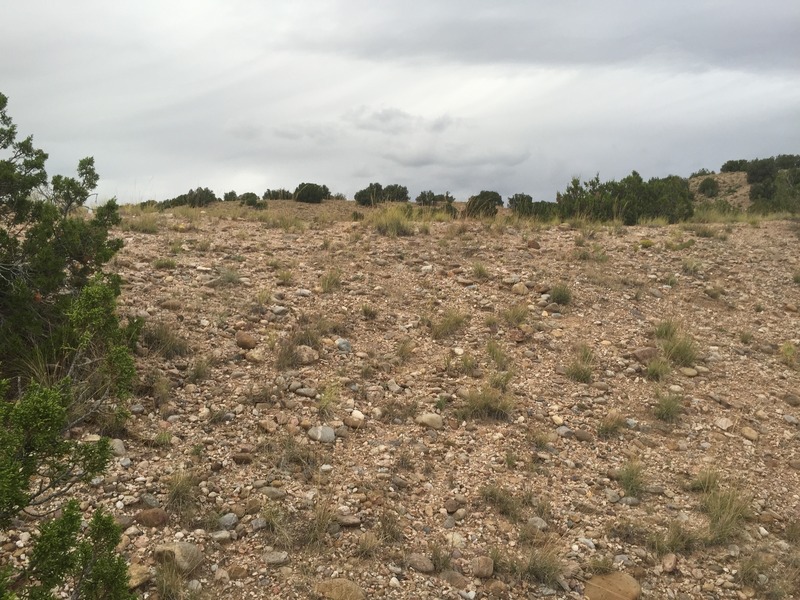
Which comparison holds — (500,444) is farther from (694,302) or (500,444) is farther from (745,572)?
(694,302)

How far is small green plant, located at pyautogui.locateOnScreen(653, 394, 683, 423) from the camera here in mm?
6449

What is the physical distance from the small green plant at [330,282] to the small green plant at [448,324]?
1611mm

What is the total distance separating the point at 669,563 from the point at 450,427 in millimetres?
2242

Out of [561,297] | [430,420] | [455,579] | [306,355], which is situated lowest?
[455,579]

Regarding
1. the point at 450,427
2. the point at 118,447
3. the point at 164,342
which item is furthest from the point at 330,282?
the point at 118,447

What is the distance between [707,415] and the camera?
21.6 feet

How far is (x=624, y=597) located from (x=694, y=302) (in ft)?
20.2

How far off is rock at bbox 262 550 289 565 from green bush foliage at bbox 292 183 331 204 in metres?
15.6

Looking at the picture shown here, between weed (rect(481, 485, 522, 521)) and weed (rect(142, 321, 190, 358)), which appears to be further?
weed (rect(142, 321, 190, 358))

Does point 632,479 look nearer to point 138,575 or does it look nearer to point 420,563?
point 420,563

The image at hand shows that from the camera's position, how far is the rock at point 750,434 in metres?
6.23

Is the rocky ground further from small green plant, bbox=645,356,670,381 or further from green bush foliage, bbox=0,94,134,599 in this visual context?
green bush foliage, bbox=0,94,134,599

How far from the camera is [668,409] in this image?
6.48 m

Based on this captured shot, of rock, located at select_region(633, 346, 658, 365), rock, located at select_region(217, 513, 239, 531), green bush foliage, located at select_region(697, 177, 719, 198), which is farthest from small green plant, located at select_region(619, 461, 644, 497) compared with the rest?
green bush foliage, located at select_region(697, 177, 719, 198)
